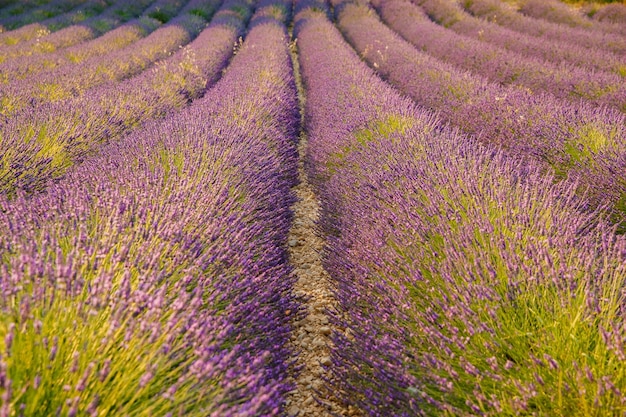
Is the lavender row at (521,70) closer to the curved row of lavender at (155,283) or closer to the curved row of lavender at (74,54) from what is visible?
the curved row of lavender at (155,283)

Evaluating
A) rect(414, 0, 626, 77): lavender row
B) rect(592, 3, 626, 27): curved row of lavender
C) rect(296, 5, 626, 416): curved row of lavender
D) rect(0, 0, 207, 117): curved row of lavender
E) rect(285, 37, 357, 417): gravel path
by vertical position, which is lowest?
rect(285, 37, 357, 417): gravel path

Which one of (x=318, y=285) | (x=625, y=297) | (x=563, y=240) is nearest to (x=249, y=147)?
(x=318, y=285)

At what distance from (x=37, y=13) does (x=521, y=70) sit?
14145 millimetres

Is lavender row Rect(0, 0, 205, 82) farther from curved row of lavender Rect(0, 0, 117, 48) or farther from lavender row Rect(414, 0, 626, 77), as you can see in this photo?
lavender row Rect(414, 0, 626, 77)

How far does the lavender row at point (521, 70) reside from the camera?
16.9 ft

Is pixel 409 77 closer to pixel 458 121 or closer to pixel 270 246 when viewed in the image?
pixel 458 121

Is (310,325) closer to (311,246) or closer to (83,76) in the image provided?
(311,246)

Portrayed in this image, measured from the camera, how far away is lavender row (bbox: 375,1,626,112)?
516cm

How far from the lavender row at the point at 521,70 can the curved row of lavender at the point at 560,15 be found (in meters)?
3.32

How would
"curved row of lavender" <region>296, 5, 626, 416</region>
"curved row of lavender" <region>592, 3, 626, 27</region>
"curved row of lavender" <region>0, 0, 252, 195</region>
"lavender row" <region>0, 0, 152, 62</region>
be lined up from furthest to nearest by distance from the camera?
"curved row of lavender" <region>592, 3, 626, 27</region>
"lavender row" <region>0, 0, 152, 62</region>
"curved row of lavender" <region>0, 0, 252, 195</region>
"curved row of lavender" <region>296, 5, 626, 416</region>

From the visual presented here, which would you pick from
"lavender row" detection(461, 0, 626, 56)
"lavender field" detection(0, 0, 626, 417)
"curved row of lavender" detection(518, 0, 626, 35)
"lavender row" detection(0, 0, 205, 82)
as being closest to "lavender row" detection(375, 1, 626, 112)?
"lavender field" detection(0, 0, 626, 417)

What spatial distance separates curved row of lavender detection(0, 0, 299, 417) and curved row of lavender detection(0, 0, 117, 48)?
8082mm

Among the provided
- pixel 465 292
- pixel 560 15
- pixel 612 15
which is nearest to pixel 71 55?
pixel 465 292

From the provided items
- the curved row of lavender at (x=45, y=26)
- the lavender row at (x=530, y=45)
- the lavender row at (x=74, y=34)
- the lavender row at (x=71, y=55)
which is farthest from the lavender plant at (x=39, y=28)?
the lavender row at (x=530, y=45)
